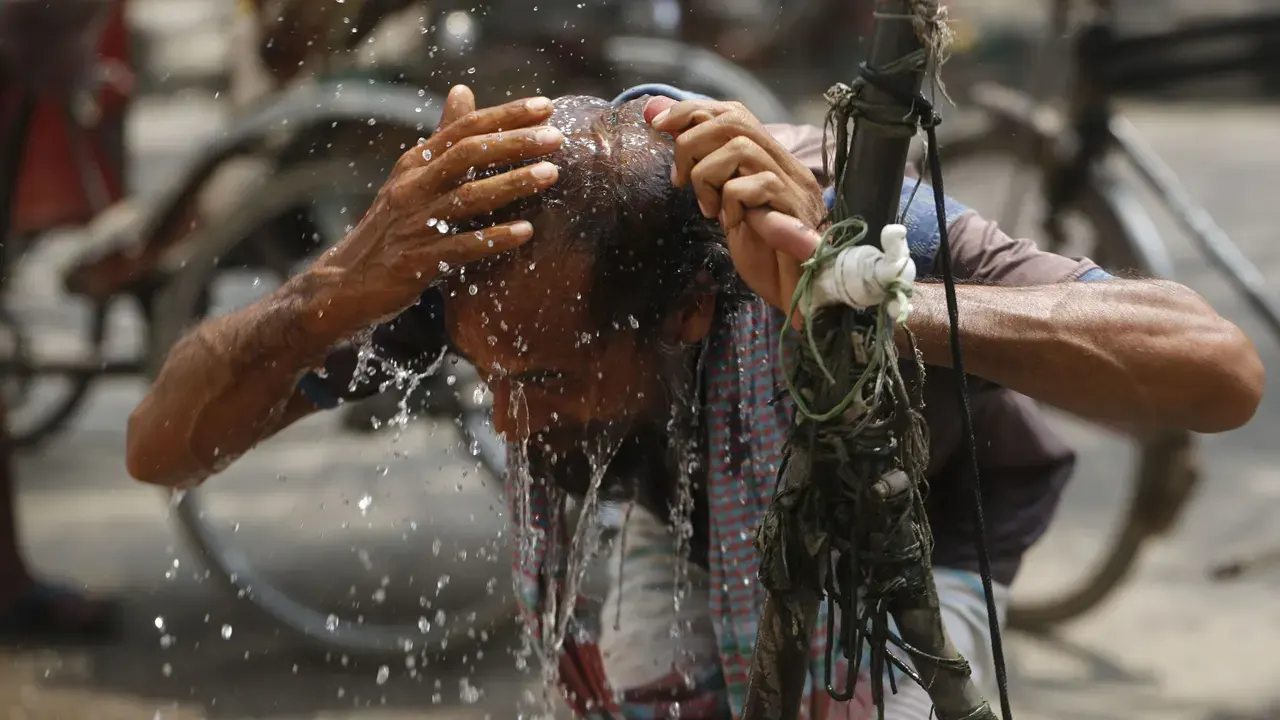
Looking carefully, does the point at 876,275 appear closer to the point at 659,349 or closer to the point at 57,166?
the point at 659,349

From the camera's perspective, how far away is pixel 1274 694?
3.70 meters

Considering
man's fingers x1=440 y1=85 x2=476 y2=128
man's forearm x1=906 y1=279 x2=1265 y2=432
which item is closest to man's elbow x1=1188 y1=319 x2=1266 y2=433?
man's forearm x1=906 y1=279 x2=1265 y2=432

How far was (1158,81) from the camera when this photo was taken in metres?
3.82

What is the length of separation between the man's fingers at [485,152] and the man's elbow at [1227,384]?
78 cm

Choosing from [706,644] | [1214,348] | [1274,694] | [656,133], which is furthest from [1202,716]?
[656,133]

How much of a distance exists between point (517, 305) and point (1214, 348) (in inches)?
31.2

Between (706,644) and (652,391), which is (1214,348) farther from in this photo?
(706,644)

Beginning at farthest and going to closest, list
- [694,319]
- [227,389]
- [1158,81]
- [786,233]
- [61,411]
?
[61,411] < [1158,81] < [227,389] < [694,319] < [786,233]

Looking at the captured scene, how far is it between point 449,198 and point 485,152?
6cm

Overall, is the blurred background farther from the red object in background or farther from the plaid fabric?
the plaid fabric

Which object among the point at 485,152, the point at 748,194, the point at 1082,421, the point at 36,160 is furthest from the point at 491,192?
the point at 36,160

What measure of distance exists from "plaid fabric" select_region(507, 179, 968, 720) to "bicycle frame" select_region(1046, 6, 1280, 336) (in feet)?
6.45

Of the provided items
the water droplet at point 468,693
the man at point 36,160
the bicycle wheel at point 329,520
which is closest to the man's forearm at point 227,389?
the bicycle wheel at point 329,520

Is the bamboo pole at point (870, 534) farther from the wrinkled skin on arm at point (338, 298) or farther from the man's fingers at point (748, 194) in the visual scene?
the wrinkled skin on arm at point (338, 298)
